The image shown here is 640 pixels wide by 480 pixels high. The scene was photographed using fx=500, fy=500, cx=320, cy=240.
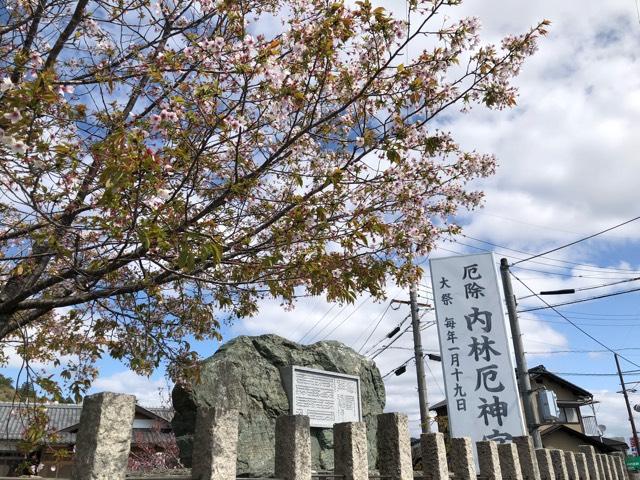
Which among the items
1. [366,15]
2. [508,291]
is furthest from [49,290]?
[508,291]

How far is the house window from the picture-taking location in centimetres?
3165

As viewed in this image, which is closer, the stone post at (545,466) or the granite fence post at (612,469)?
the stone post at (545,466)

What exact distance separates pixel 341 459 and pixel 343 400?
495cm

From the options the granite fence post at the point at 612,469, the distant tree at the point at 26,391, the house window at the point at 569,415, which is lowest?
the granite fence post at the point at 612,469

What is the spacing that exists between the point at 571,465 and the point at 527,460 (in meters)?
2.46

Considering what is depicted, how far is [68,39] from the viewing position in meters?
4.32

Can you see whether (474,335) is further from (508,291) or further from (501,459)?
(501,459)

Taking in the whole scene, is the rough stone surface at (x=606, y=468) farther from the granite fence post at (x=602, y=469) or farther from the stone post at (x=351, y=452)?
the stone post at (x=351, y=452)

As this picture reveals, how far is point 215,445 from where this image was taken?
104 inches

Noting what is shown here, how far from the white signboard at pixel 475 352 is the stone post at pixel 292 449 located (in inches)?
274

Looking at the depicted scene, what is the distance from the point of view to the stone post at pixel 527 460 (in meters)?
6.01

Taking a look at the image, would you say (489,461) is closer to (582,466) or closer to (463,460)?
(463,460)

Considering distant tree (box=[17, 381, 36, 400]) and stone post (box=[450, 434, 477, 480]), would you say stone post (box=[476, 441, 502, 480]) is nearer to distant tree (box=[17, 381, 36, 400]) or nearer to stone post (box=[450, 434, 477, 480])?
stone post (box=[450, 434, 477, 480])

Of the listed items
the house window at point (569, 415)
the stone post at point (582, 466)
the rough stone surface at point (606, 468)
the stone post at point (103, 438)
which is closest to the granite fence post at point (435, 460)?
the stone post at point (103, 438)
